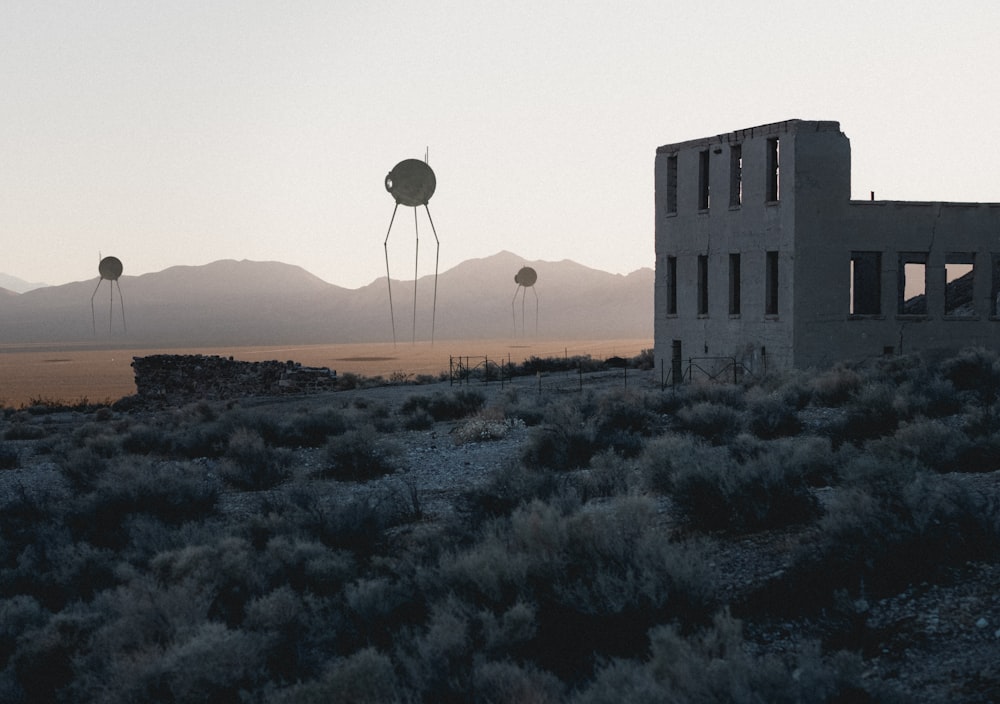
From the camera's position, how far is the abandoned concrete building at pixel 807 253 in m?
28.9

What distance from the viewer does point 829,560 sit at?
759 centimetres

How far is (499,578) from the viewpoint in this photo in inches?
301

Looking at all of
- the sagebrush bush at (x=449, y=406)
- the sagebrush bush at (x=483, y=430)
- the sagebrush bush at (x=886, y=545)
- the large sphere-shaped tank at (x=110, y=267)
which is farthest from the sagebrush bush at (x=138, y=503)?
the large sphere-shaped tank at (x=110, y=267)

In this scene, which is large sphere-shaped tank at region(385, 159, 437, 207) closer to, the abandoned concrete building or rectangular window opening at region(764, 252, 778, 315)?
the abandoned concrete building

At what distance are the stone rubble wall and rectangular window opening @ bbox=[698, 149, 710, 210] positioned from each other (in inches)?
590

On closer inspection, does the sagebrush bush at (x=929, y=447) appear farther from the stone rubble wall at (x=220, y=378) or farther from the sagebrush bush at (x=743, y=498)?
the stone rubble wall at (x=220, y=378)

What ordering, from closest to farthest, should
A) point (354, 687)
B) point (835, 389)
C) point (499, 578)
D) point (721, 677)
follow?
point (721, 677)
point (354, 687)
point (499, 578)
point (835, 389)

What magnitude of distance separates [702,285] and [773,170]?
4.33 m

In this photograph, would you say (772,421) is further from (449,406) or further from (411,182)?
(411,182)

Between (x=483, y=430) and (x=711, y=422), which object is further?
(x=483, y=430)

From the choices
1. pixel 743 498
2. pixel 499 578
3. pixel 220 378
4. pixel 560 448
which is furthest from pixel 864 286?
pixel 499 578

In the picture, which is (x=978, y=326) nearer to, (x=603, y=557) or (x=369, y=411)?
(x=369, y=411)

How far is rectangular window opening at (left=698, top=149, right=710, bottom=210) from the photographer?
31.8 meters

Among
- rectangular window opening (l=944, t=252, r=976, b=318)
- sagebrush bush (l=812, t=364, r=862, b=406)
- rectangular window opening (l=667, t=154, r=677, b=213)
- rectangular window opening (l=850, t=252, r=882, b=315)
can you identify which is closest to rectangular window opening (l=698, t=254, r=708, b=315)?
rectangular window opening (l=667, t=154, r=677, b=213)
